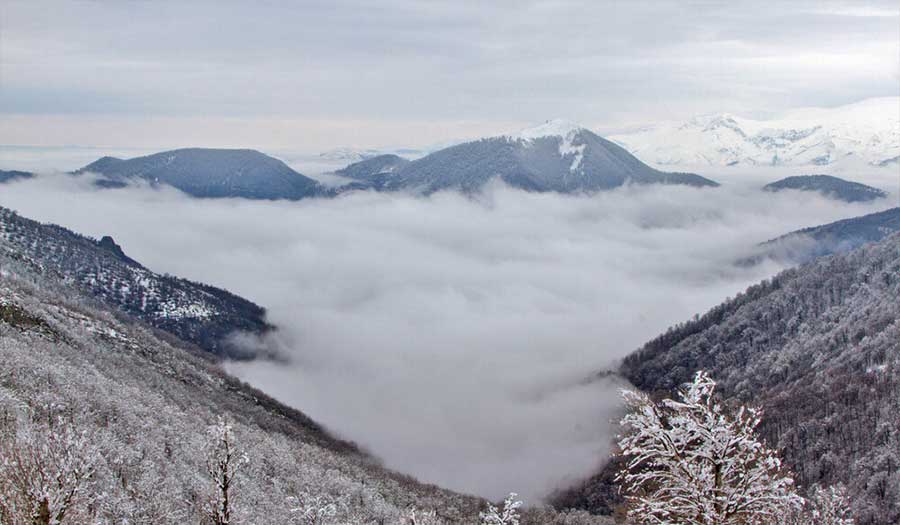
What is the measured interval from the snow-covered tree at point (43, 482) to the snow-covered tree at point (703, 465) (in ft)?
83.6

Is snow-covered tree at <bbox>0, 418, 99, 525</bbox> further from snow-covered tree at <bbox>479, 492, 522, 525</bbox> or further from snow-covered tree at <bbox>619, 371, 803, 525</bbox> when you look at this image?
snow-covered tree at <bbox>619, 371, 803, 525</bbox>

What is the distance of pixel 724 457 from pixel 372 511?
4004 inches

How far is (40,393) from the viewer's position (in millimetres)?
90188

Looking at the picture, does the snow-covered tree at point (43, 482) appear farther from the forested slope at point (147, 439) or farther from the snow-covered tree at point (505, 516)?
the snow-covered tree at point (505, 516)

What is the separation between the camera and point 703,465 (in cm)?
1980

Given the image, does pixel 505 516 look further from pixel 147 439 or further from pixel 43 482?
pixel 147 439

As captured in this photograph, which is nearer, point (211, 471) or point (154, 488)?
point (211, 471)

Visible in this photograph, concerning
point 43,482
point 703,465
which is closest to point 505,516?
point 703,465

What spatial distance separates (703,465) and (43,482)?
2862cm

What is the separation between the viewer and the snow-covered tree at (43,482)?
95.3 ft

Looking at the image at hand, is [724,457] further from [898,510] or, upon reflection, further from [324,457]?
[898,510]

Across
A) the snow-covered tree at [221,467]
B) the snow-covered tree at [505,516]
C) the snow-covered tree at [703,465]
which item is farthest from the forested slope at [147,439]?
the snow-covered tree at [703,465]

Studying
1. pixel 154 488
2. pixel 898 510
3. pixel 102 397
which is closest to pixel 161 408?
pixel 102 397

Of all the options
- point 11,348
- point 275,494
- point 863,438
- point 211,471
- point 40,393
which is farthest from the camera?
point 863,438
